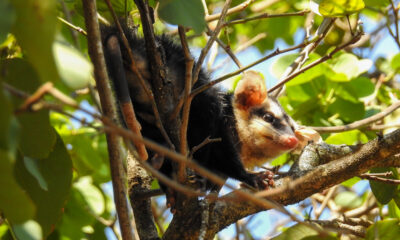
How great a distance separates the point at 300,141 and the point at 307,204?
4.60ft

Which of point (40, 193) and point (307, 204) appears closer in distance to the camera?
point (40, 193)

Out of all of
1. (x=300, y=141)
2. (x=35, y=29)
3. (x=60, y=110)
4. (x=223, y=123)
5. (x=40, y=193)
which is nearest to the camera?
(x=35, y=29)

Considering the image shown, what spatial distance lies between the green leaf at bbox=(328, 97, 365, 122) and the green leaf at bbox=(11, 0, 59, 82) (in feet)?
11.2

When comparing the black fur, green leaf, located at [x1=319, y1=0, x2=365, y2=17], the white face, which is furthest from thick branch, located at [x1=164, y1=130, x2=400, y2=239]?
the white face

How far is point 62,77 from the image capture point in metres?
1.41

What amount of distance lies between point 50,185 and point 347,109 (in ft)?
8.80

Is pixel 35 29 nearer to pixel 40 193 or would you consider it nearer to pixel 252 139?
pixel 40 193

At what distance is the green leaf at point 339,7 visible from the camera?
9.84 ft

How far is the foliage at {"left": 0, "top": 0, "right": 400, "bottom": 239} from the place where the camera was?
140 centimetres

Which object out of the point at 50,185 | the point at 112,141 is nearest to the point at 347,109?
the point at 50,185

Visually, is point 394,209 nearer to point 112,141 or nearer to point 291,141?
point 291,141

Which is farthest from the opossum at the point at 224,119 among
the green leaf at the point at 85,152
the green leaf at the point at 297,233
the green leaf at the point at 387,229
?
the green leaf at the point at 297,233

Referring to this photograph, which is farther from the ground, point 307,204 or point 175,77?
point 175,77

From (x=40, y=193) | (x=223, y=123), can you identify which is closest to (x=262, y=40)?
(x=223, y=123)
